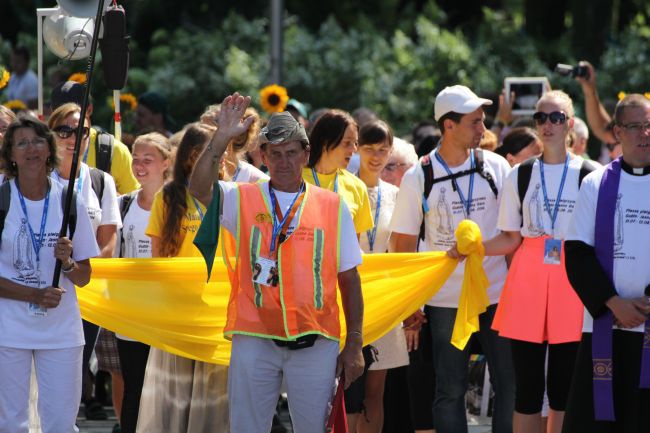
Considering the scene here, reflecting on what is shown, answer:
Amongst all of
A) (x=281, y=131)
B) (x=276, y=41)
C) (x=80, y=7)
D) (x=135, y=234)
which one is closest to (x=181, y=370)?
(x=135, y=234)

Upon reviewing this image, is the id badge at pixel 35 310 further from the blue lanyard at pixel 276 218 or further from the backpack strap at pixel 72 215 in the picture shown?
the blue lanyard at pixel 276 218

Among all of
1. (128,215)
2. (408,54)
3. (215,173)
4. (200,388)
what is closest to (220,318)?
(200,388)

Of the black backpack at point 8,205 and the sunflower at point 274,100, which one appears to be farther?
the sunflower at point 274,100

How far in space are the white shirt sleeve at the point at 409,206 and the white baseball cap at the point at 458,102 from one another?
414 millimetres

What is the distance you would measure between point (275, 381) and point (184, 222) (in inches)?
69.8

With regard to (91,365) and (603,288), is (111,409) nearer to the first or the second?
(91,365)

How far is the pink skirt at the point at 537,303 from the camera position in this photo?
27.6ft

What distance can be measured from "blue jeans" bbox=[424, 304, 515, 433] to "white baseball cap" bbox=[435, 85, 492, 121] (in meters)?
1.25

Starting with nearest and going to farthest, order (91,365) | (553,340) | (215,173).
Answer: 1. (215,173)
2. (553,340)
3. (91,365)

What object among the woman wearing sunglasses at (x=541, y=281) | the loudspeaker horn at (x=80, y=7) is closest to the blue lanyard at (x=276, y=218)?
the woman wearing sunglasses at (x=541, y=281)

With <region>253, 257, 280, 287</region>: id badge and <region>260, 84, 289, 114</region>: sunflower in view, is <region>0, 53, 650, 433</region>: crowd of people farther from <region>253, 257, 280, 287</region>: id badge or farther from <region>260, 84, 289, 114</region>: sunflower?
<region>260, 84, 289, 114</region>: sunflower

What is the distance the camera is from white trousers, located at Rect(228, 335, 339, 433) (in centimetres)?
708

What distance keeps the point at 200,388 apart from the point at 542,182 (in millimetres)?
2448

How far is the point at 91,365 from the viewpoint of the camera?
1130 cm
